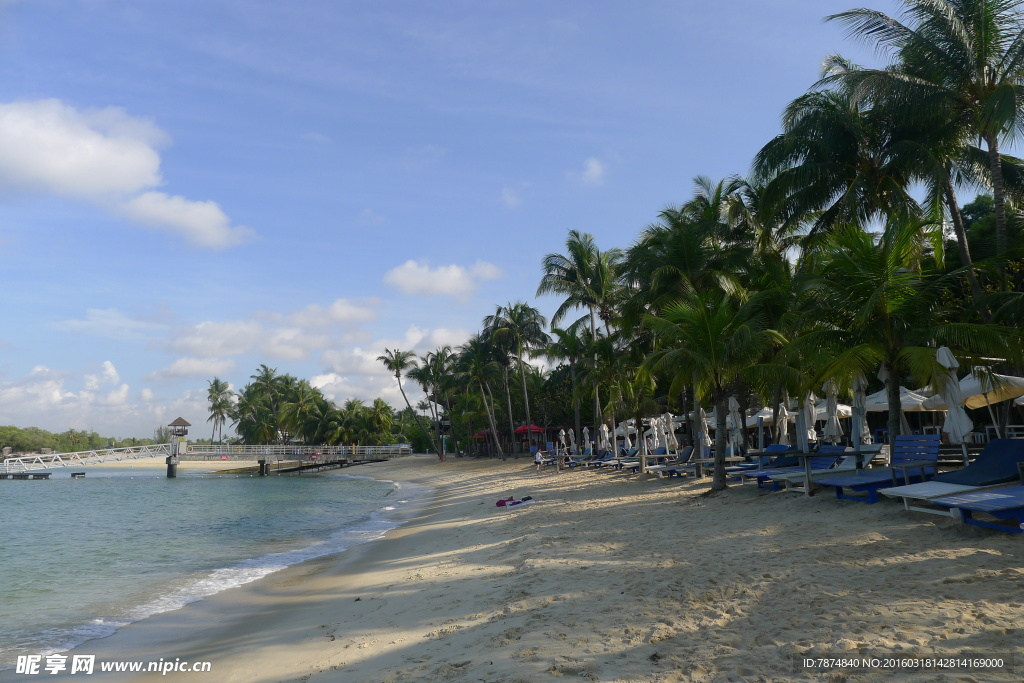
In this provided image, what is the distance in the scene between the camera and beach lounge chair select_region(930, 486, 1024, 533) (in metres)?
6.10

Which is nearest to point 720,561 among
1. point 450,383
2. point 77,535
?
point 77,535

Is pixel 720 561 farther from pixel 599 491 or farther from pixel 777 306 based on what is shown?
pixel 777 306

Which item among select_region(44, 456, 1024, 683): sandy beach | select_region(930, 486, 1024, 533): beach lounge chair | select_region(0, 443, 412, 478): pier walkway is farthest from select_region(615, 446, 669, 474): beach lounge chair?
select_region(0, 443, 412, 478): pier walkway

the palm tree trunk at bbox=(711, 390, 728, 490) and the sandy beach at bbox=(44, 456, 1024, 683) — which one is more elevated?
the palm tree trunk at bbox=(711, 390, 728, 490)

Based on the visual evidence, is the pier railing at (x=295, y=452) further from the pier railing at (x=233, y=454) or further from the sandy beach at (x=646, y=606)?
the sandy beach at (x=646, y=606)

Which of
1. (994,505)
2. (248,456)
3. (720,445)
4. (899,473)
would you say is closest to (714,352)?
(720,445)

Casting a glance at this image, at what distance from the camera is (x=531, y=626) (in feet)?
17.9

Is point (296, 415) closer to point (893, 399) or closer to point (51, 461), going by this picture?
point (51, 461)

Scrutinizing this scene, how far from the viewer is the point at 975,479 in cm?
765

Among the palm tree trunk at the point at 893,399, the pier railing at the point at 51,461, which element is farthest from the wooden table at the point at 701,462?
the pier railing at the point at 51,461

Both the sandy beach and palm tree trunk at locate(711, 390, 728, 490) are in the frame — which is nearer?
the sandy beach

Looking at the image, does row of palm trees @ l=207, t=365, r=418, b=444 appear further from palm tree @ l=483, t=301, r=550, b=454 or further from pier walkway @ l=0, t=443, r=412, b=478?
palm tree @ l=483, t=301, r=550, b=454

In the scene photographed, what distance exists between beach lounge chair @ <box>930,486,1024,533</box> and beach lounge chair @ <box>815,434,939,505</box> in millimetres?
1653

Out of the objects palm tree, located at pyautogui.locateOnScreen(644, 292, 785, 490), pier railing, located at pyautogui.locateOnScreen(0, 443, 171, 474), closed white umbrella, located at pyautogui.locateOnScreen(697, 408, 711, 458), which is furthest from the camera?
pier railing, located at pyautogui.locateOnScreen(0, 443, 171, 474)
